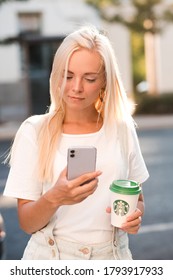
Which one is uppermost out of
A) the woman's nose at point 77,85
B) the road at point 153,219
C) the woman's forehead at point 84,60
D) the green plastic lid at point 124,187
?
the woman's forehead at point 84,60

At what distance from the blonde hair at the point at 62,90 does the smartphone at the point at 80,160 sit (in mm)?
123

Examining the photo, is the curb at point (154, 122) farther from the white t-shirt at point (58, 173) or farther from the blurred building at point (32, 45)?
the white t-shirt at point (58, 173)

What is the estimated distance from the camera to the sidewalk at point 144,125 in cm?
1450

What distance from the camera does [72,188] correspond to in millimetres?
1623

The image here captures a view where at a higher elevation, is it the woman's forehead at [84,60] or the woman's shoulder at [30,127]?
the woman's forehead at [84,60]

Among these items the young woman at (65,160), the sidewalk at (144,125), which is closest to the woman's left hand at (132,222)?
the young woman at (65,160)

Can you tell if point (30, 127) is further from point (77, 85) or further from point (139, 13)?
point (139, 13)

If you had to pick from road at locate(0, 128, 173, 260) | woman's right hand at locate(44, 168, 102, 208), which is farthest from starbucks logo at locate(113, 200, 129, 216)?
road at locate(0, 128, 173, 260)

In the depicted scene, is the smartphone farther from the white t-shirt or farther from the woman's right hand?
the white t-shirt

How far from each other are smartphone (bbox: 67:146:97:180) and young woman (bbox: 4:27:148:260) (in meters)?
0.07

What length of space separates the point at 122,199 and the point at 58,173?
0.72 ft

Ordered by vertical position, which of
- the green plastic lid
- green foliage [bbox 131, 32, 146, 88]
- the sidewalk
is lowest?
the sidewalk

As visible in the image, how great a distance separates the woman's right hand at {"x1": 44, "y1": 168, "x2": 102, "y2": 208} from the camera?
162 cm

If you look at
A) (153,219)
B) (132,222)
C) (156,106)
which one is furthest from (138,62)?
(132,222)
